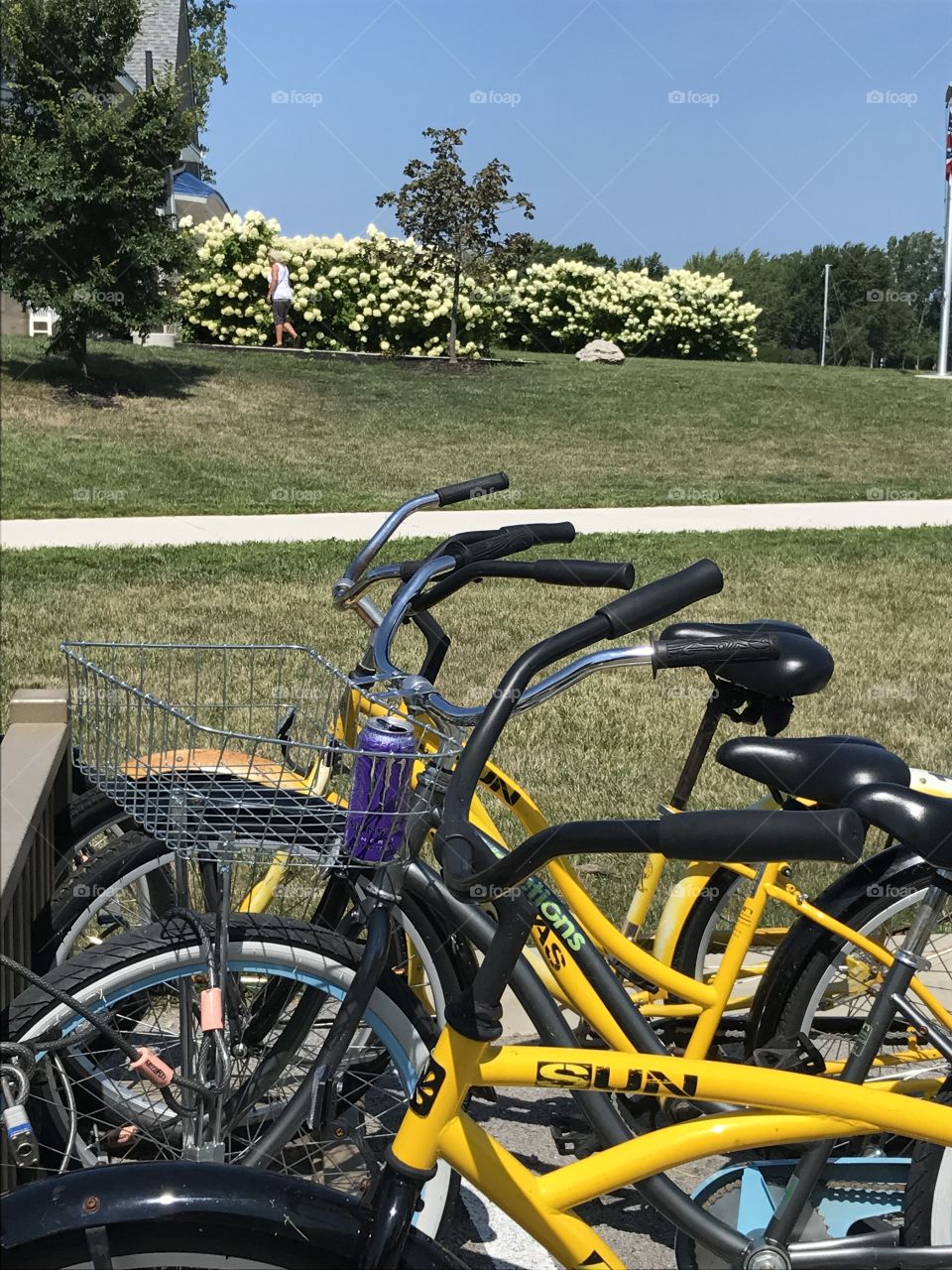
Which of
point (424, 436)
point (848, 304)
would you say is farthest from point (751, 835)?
point (848, 304)

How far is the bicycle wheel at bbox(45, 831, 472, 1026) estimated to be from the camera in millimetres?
2598

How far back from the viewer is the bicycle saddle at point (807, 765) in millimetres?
2273

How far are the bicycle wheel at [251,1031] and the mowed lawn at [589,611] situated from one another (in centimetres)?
193

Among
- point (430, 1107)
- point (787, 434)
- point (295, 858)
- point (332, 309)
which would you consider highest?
point (332, 309)

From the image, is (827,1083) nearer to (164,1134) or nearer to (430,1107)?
(430,1107)

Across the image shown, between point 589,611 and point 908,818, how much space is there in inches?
253

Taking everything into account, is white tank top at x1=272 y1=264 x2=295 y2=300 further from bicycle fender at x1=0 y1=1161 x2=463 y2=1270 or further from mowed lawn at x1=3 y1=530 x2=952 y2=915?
bicycle fender at x1=0 y1=1161 x2=463 y2=1270

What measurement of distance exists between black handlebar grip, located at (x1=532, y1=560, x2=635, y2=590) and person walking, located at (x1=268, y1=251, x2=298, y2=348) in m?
17.9

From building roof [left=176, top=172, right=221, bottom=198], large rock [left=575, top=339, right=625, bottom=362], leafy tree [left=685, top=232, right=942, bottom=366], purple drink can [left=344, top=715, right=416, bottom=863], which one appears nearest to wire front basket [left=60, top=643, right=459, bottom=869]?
purple drink can [left=344, top=715, right=416, bottom=863]

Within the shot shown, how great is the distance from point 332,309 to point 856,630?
14.5m

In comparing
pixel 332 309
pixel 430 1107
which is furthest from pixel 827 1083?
pixel 332 309

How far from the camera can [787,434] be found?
56.4 ft

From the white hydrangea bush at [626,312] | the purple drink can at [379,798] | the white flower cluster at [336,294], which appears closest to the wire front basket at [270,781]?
the purple drink can at [379,798]

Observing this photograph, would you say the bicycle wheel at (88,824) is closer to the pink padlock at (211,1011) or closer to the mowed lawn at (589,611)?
the pink padlock at (211,1011)
